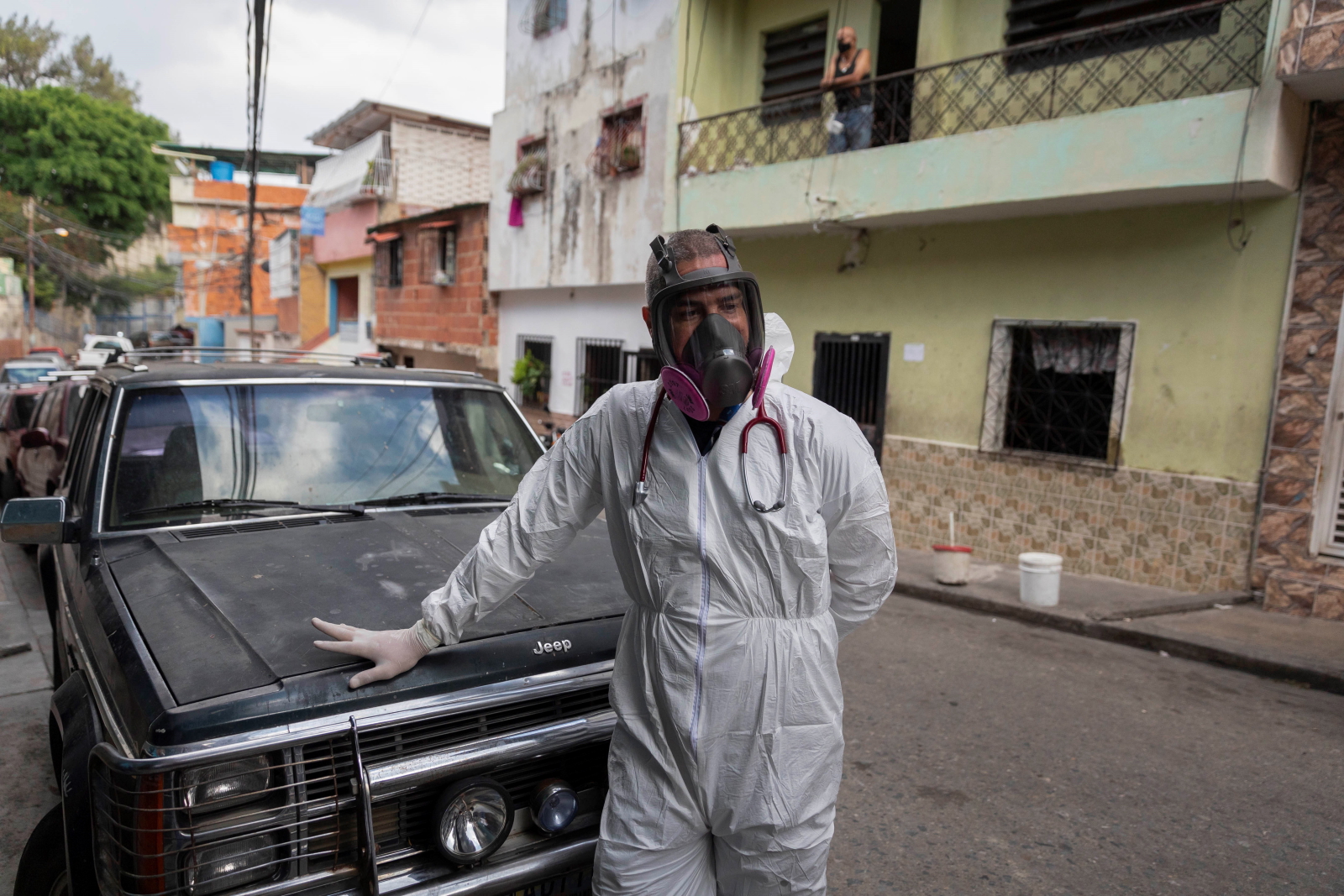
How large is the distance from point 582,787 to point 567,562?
78 centimetres

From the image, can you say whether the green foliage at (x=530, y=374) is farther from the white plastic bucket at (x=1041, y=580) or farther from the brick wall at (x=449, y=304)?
the white plastic bucket at (x=1041, y=580)

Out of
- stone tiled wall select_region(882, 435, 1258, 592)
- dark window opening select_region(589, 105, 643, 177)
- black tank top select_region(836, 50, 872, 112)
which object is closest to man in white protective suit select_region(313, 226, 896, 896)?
stone tiled wall select_region(882, 435, 1258, 592)

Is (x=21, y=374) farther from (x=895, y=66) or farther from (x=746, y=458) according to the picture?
(x=746, y=458)

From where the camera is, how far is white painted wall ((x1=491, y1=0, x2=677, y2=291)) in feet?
39.5

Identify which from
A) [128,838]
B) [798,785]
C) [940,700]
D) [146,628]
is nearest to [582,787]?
[798,785]

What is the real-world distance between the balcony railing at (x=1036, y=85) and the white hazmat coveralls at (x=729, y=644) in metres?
6.69

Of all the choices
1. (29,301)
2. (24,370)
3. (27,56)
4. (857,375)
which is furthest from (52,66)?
(857,375)

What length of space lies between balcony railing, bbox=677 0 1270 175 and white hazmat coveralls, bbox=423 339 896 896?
21.9 feet

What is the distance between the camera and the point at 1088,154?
713 centimetres

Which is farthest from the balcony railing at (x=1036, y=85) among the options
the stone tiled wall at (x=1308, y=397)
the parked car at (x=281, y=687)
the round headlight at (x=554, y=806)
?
the round headlight at (x=554, y=806)

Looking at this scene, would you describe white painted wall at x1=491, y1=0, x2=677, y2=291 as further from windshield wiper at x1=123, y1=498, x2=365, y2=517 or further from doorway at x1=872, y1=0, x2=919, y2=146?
windshield wiper at x1=123, y1=498, x2=365, y2=517

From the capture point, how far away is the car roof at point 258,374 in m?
3.17

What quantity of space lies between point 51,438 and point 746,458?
6.15 metres

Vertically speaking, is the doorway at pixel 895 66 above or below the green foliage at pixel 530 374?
above
